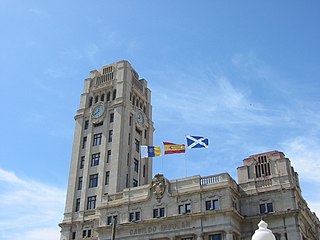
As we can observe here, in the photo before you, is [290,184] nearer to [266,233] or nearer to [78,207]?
[78,207]

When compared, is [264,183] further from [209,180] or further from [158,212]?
[158,212]

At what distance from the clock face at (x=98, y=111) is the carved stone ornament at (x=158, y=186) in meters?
24.4

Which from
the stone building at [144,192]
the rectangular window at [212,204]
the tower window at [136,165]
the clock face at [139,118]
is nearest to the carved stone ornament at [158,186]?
the stone building at [144,192]

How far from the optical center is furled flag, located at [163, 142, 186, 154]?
6343 cm

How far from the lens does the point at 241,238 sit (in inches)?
2282

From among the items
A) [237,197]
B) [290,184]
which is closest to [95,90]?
[237,197]

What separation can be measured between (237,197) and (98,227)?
22356 mm

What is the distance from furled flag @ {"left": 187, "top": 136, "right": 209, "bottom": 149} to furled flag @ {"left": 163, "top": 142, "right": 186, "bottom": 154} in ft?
5.87

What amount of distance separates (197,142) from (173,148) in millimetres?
4126

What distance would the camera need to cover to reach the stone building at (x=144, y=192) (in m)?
56.6

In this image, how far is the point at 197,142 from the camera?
62.1 metres

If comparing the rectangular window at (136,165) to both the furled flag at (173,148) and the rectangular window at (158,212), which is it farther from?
the rectangular window at (158,212)

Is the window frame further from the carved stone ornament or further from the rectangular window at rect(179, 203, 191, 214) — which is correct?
the rectangular window at rect(179, 203, 191, 214)

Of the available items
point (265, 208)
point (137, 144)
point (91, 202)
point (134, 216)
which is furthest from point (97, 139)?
point (265, 208)
